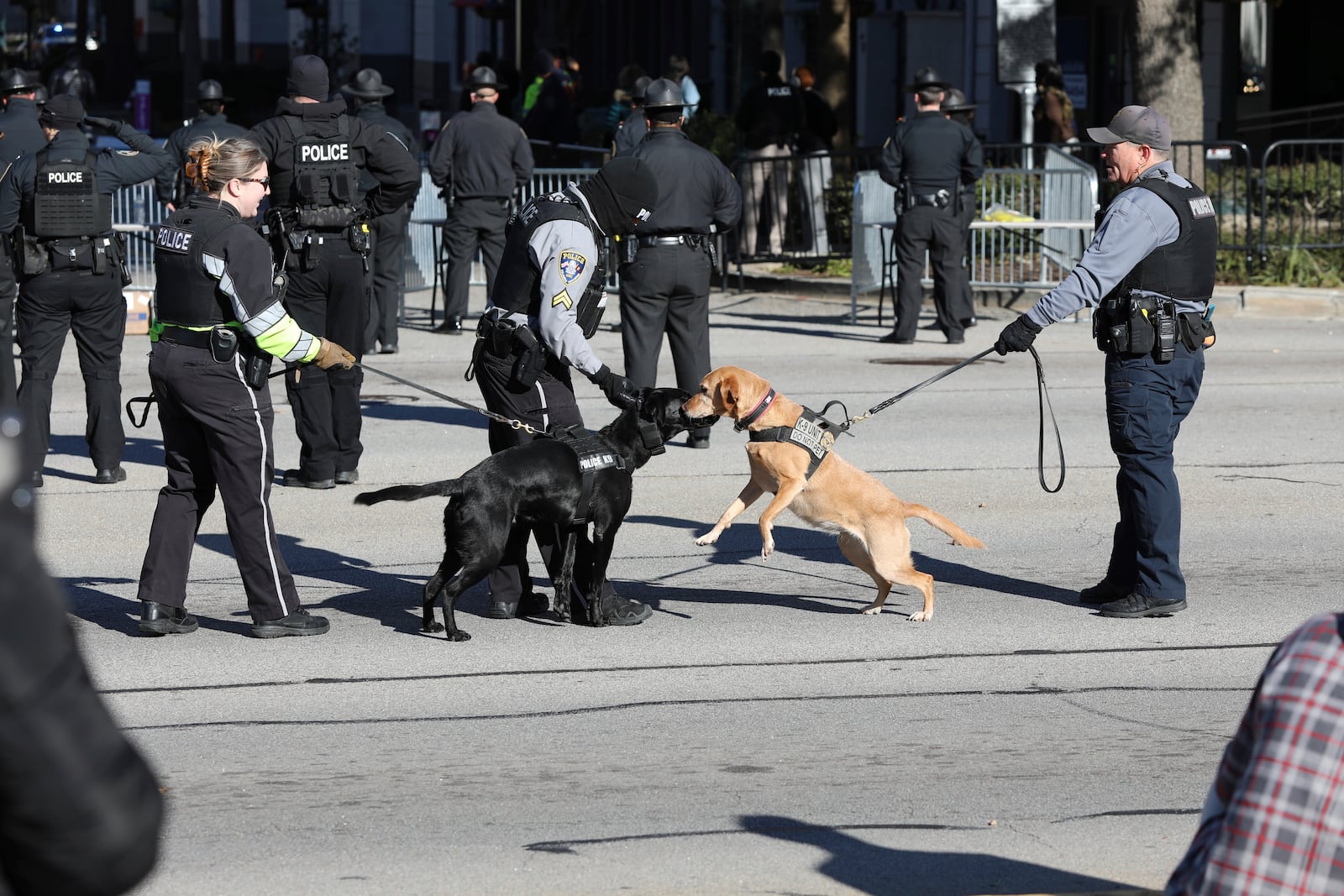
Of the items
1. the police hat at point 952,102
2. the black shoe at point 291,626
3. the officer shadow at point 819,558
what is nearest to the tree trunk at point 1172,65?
the police hat at point 952,102

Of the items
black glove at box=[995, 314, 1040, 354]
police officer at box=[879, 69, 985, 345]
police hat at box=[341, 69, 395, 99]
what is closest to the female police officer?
black glove at box=[995, 314, 1040, 354]

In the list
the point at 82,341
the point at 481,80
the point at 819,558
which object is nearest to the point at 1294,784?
the point at 819,558

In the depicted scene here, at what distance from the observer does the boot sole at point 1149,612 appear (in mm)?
6832

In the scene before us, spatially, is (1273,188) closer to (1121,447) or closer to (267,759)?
(1121,447)

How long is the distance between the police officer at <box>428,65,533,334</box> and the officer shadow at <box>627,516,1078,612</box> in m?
6.94

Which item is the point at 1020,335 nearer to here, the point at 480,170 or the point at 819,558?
the point at 819,558

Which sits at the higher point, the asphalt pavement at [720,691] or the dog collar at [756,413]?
the dog collar at [756,413]

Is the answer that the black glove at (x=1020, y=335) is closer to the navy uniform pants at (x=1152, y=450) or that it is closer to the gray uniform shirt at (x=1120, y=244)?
the gray uniform shirt at (x=1120, y=244)

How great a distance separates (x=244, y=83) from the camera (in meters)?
46.9

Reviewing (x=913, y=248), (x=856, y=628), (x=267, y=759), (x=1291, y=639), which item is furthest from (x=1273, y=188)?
(x=1291, y=639)

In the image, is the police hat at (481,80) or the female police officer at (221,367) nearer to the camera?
the female police officer at (221,367)

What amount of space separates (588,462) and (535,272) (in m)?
0.84

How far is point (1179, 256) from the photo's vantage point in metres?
6.76

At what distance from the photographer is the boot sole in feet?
22.4
